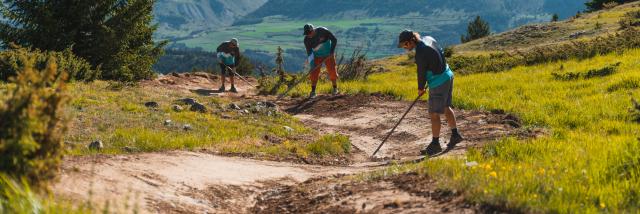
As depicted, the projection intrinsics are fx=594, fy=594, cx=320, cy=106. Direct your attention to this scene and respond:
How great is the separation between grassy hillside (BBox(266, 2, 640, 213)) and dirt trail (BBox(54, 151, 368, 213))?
248 cm

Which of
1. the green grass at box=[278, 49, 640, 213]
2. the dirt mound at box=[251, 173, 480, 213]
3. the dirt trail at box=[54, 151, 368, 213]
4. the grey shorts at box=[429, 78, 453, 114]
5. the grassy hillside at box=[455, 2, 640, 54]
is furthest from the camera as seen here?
the grassy hillside at box=[455, 2, 640, 54]

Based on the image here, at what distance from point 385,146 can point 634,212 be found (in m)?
7.88

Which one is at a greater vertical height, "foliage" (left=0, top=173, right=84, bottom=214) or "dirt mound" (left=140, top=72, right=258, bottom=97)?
"foliage" (left=0, top=173, right=84, bottom=214)

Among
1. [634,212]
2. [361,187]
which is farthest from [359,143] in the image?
[634,212]

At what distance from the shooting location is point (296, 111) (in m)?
18.5

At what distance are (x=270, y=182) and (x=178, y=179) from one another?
1413 millimetres

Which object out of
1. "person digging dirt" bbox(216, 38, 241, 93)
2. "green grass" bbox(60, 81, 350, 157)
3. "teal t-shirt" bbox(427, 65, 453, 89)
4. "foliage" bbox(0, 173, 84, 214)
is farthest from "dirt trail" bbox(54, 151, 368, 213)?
"person digging dirt" bbox(216, 38, 241, 93)

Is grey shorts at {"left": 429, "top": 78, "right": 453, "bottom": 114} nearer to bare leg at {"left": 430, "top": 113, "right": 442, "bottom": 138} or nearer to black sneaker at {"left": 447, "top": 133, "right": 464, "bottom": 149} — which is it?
bare leg at {"left": 430, "top": 113, "right": 442, "bottom": 138}

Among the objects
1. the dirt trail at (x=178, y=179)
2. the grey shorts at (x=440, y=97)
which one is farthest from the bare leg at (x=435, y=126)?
the dirt trail at (x=178, y=179)

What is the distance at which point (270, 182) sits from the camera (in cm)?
880

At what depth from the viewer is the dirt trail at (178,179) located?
639 cm

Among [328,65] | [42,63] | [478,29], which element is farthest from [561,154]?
[478,29]

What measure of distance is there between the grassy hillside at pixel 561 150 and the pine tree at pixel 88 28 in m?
15.5

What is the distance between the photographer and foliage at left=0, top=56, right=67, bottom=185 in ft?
16.0
